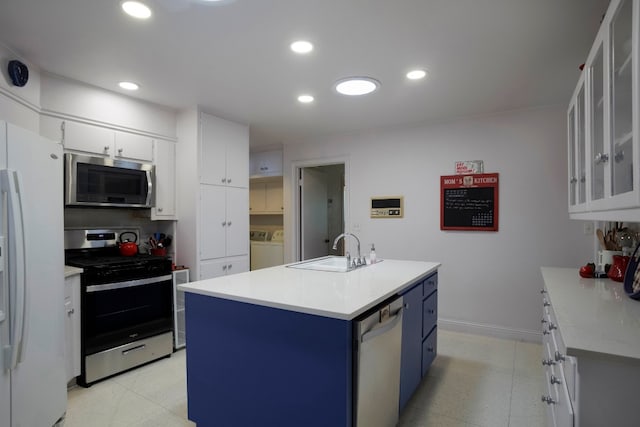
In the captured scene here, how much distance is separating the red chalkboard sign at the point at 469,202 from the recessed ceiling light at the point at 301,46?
2.25 meters

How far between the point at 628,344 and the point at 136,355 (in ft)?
10.3

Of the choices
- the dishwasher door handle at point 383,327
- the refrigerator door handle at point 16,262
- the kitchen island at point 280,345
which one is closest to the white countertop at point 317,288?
the kitchen island at point 280,345

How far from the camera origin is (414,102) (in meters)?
3.23

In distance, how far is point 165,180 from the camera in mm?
3334

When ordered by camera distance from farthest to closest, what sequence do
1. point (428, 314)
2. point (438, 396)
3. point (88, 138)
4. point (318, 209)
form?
point (318, 209) → point (88, 138) → point (428, 314) → point (438, 396)

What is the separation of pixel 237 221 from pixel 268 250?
66.1 inches

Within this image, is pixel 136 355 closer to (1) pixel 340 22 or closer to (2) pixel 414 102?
(1) pixel 340 22

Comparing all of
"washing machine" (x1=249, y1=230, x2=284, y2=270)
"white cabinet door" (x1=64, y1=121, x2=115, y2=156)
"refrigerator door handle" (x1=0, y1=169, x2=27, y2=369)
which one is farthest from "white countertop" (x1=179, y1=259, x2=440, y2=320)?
"washing machine" (x1=249, y1=230, x2=284, y2=270)

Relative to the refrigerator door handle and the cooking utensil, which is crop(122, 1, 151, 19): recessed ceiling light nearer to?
the refrigerator door handle

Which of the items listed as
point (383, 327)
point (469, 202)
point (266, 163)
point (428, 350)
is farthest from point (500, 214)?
point (266, 163)

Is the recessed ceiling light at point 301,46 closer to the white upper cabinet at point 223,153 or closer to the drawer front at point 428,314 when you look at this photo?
the white upper cabinet at point 223,153

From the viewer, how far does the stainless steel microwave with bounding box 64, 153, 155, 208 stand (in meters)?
2.64

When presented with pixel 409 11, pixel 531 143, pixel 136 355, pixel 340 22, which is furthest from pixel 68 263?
pixel 531 143

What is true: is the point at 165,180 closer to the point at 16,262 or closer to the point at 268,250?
the point at 16,262
